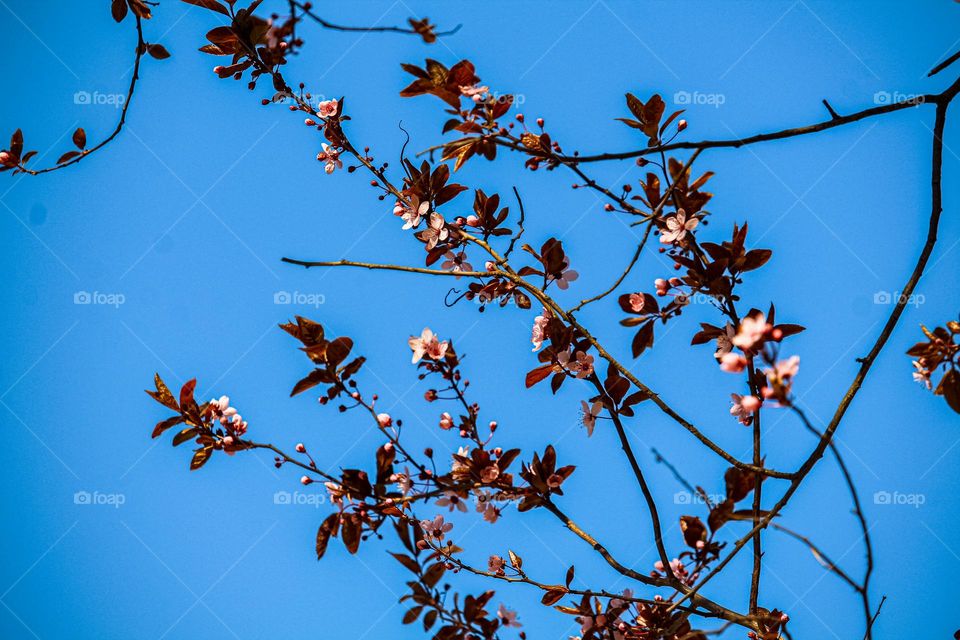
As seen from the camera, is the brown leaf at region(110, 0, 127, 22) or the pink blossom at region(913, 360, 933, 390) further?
the brown leaf at region(110, 0, 127, 22)

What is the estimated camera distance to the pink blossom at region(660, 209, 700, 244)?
5.77ft

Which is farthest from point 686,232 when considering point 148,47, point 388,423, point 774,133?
point 148,47

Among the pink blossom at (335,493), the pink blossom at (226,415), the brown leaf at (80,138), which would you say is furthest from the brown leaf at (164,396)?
the brown leaf at (80,138)

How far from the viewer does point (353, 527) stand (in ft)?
5.61

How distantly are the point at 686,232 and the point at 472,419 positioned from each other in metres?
0.71

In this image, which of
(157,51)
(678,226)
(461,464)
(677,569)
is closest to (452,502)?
(461,464)

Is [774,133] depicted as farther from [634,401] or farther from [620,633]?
[620,633]

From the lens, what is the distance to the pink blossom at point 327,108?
220 centimetres

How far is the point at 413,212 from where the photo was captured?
82.0 inches

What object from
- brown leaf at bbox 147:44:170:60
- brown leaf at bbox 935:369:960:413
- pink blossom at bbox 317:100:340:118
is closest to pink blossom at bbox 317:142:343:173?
pink blossom at bbox 317:100:340:118

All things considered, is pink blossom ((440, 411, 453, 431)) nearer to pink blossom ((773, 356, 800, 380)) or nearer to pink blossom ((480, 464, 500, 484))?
pink blossom ((480, 464, 500, 484))

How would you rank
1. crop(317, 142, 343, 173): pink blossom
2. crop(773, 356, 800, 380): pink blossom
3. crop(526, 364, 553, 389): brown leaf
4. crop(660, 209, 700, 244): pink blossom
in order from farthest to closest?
crop(317, 142, 343, 173): pink blossom < crop(526, 364, 553, 389): brown leaf < crop(660, 209, 700, 244): pink blossom < crop(773, 356, 800, 380): pink blossom

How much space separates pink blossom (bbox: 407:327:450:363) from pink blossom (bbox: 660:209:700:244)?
0.59 metres

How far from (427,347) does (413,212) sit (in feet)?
1.53
